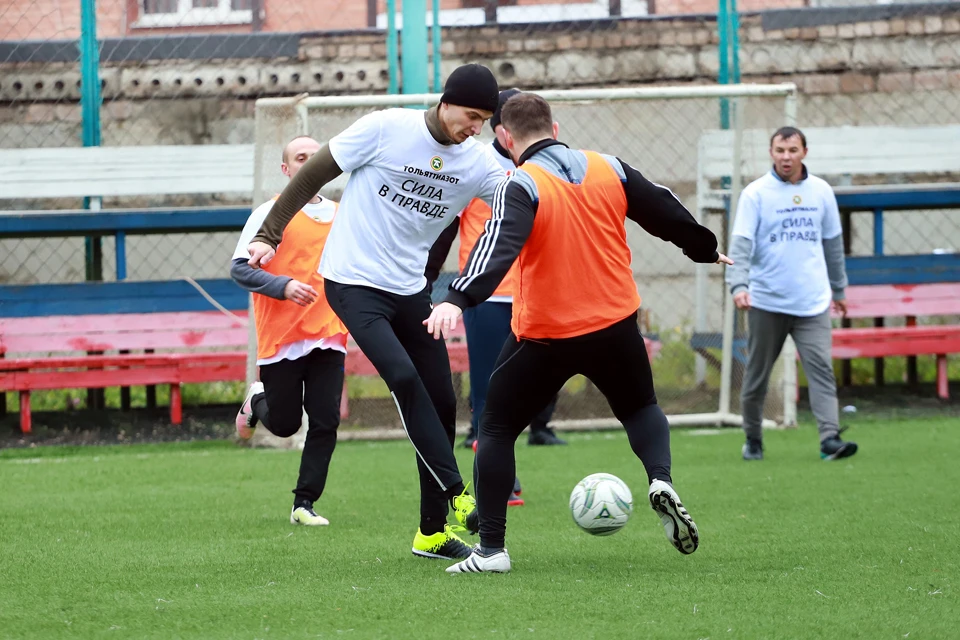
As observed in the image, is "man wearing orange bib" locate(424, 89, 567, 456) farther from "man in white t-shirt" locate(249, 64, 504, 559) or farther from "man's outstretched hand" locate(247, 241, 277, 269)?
"man's outstretched hand" locate(247, 241, 277, 269)

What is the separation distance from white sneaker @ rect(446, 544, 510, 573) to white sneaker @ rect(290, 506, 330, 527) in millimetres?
1489

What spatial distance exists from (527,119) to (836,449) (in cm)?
433

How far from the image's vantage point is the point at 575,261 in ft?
15.1

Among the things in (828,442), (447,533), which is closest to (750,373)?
(828,442)

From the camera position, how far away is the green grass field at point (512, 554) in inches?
148

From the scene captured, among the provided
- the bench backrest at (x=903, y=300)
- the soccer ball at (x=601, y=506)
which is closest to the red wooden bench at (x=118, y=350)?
the bench backrest at (x=903, y=300)

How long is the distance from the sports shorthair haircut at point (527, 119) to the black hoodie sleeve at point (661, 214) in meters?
0.32

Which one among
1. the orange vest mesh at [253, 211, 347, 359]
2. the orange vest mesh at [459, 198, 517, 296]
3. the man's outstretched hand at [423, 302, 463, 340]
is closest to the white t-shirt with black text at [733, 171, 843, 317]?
the orange vest mesh at [459, 198, 517, 296]

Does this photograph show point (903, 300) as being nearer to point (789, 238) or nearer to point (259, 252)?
point (789, 238)

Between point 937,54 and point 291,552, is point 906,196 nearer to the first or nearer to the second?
point 937,54

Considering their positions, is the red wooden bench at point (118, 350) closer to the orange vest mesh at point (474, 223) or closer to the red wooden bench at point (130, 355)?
the red wooden bench at point (130, 355)

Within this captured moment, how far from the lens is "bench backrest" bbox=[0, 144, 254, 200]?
11227mm

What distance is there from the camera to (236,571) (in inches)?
187

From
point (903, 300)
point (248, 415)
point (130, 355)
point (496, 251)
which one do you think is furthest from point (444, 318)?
point (903, 300)
